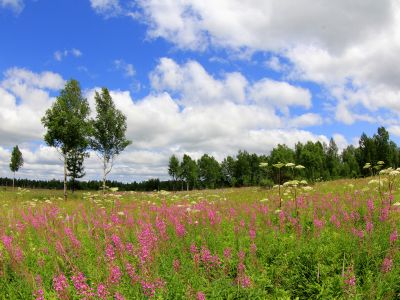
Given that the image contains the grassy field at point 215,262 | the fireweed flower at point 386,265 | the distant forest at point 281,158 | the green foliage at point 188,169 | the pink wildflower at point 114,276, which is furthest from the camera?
the green foliage at point 188,169

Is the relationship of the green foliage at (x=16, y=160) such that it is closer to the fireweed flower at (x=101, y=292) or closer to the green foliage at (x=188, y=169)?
the green foliage at (x=188, y=169)

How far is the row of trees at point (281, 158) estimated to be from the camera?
69100 millimetres

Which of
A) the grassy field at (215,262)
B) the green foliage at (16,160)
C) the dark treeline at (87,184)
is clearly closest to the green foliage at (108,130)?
the grassy field at (215,262)

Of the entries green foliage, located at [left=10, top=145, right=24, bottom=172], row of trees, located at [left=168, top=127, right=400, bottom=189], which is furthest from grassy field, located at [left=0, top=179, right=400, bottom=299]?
green foliage, located at [left=10, top=145, right=24, bottom=172]

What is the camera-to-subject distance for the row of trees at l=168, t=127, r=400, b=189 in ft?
227

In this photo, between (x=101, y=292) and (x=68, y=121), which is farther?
(x=68, y=121)

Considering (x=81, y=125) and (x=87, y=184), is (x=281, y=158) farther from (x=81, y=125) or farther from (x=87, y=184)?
(x=87, y=184)

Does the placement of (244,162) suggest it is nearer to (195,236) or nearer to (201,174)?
(201,174)

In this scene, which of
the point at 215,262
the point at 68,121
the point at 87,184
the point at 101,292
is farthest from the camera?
the point at 87,184

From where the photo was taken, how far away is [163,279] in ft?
17.7

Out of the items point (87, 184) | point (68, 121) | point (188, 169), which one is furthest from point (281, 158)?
point (87, 184)

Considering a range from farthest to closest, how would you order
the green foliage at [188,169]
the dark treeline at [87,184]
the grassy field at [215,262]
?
the dark treeline at [87,184], the green foliage at [188,169], the grassy field at [215,262]

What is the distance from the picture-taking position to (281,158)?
64188 millimetres

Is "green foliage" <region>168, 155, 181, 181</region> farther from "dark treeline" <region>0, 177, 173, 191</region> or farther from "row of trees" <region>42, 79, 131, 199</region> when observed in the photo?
"row of trees" <region>42, 79, 131, 199</region>
